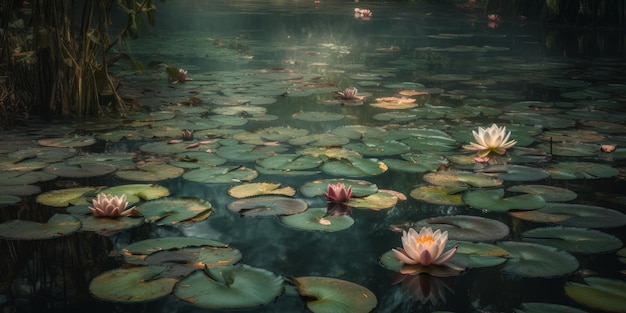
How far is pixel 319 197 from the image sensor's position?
8.07ft

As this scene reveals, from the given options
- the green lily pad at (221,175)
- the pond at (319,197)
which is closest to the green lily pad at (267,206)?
the pond at (319,197)

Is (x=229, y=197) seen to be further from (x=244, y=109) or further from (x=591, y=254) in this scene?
(x=244, y=109)

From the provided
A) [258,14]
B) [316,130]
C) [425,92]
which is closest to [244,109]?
[316,130]

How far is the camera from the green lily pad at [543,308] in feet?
4.99

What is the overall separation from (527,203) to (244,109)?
2183 mm

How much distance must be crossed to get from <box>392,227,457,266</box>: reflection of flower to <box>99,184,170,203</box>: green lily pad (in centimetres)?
106

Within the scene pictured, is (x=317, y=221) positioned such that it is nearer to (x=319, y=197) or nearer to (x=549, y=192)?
(x=319, y=197)

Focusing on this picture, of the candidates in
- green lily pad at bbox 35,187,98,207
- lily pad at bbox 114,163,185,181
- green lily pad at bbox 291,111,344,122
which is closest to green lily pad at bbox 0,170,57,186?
green lily pad at bbox 35,187,98,207

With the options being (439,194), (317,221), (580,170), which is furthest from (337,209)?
(580,170)

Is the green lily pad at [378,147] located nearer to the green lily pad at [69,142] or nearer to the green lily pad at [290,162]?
the green lily pad at [290,162]

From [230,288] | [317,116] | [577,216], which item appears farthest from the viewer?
[317,116]

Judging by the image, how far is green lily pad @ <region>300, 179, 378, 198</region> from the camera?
2.46m

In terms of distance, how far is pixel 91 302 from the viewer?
1608 millimetres

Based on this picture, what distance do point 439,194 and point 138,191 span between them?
1146mm
